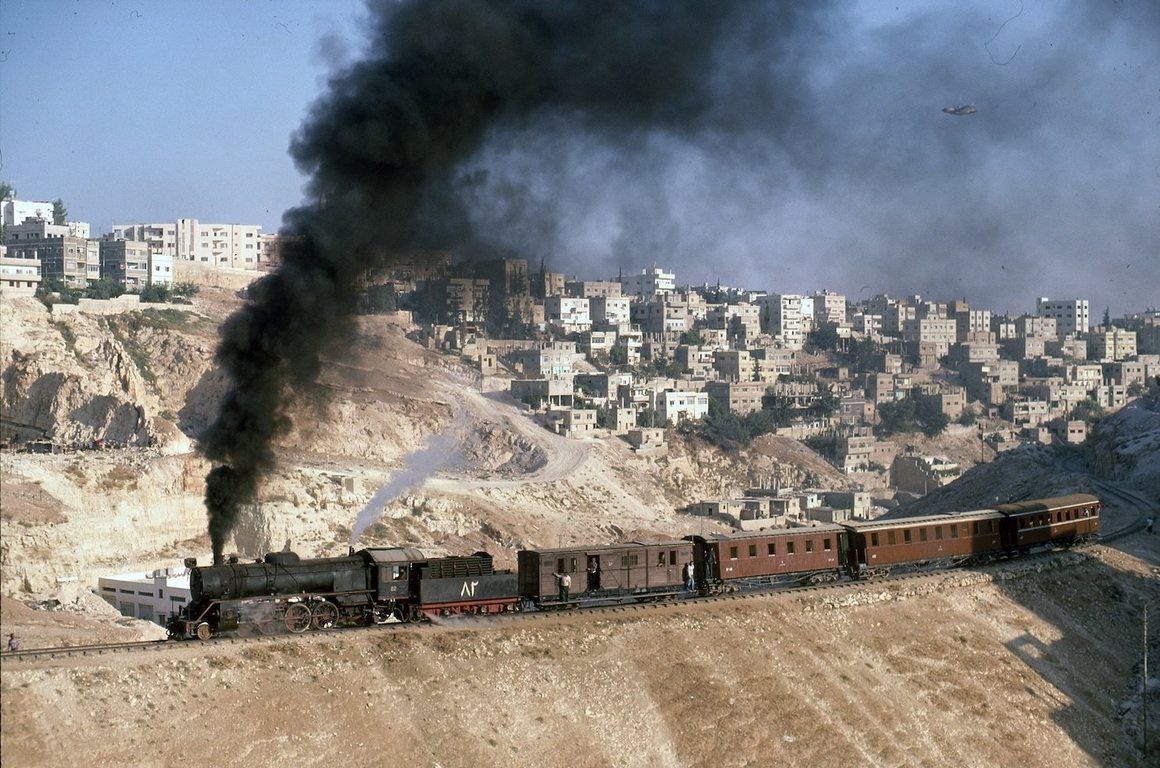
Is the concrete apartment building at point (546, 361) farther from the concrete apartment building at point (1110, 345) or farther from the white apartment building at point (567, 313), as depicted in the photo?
the concrete apartment building at point (1110, 345)

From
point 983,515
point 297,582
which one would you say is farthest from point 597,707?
point 983,515

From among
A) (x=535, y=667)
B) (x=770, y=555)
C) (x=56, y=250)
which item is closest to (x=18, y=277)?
(x=56, y=250)

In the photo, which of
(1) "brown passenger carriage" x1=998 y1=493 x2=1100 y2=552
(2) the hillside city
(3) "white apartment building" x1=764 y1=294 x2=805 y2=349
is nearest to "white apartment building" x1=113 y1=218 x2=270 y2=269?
(2) the hillside city

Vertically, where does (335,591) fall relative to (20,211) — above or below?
below

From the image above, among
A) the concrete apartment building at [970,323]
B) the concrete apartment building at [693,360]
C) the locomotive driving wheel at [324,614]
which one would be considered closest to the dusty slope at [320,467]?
the locomotive driving wheel at [324,614]

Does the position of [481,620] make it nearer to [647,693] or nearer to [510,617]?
[510,617]

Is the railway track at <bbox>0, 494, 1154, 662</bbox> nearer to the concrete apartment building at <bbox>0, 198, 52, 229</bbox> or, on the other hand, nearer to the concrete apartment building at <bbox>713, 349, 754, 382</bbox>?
the concrete apartment building at <bbox>713, 349, 754, 382</bbox>
